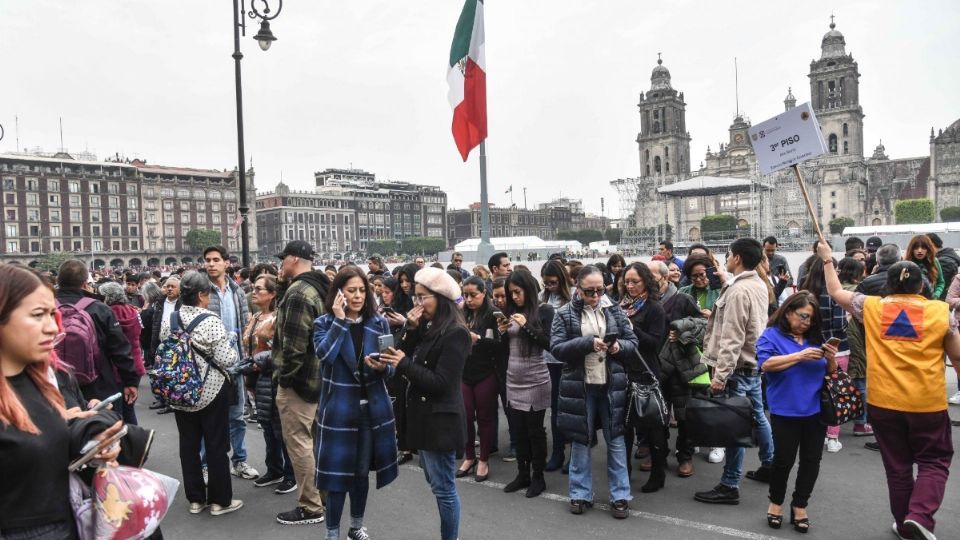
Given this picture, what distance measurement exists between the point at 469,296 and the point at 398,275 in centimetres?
189

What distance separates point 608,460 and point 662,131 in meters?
95.5

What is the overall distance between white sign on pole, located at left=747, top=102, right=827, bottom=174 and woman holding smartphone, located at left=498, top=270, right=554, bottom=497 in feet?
6.78

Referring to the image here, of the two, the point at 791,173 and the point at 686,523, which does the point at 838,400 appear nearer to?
the point at 686,523

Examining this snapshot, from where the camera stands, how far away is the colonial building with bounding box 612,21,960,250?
81.6 metres

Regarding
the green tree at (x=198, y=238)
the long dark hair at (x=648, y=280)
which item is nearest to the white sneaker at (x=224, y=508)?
the long dark hair at (x=648, y=280)

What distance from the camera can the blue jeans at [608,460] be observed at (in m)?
4.67

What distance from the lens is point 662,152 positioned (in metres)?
94.0

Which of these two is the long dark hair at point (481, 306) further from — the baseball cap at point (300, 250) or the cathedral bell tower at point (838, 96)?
the cathedral bell tower at point (838, 96)

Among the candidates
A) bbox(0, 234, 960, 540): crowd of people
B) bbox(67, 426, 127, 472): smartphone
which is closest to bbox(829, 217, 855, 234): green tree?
bbox(0, 234, 960, 540): crowd of people

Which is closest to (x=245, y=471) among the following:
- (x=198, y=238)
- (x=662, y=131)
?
(x=198, y=238)

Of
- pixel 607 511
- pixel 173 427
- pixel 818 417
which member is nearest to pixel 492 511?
pixel 607 511

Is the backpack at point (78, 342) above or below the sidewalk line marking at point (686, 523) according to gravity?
above

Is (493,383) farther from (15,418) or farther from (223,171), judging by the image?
(223,171)

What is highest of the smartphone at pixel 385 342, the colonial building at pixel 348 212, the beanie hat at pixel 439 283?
the colonial building at pixel 348 212
